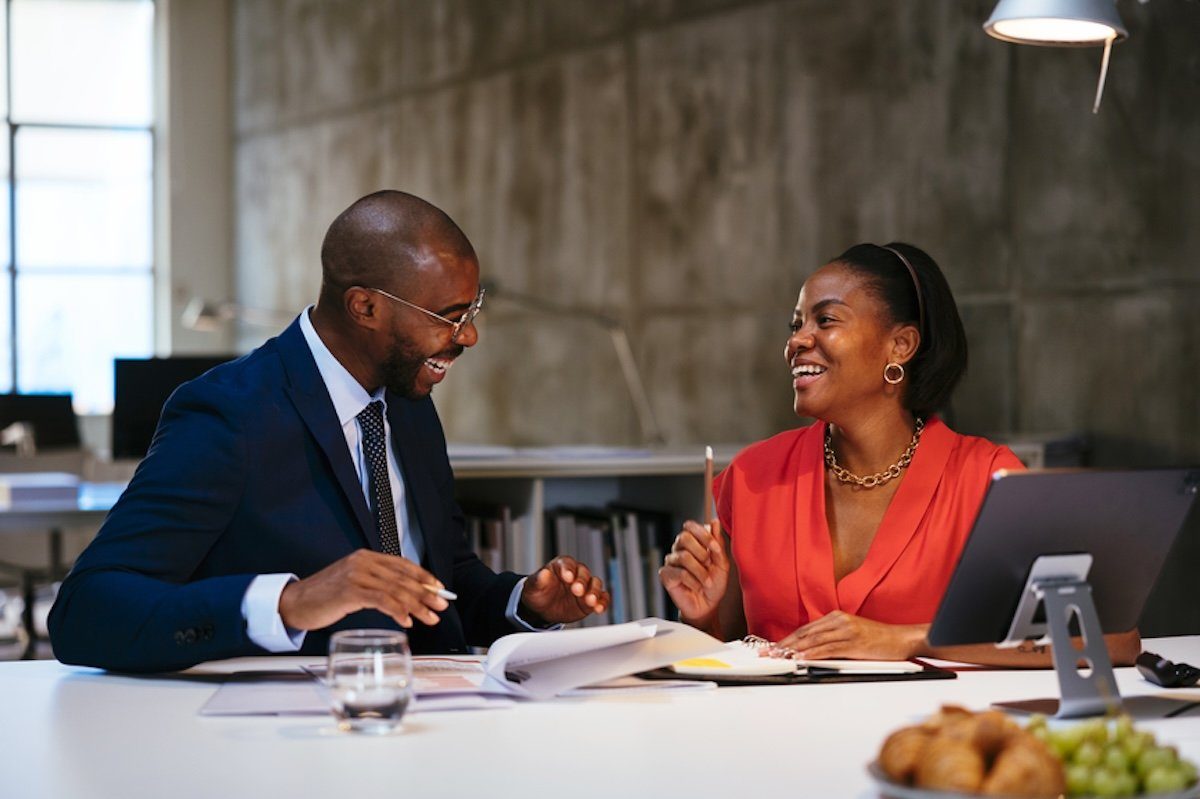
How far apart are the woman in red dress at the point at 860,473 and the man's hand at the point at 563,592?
0.22 m

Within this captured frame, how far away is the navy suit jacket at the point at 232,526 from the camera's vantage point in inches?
85.0

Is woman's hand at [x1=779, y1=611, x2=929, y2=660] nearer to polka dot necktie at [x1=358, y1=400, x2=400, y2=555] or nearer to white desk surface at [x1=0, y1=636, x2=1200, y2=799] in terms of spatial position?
white desk surface at [x1=0, y1=636, x2=1200, y2=799]

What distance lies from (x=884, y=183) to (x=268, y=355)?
11.0ft

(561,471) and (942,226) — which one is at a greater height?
(942,226)

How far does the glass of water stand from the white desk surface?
0.03 meters

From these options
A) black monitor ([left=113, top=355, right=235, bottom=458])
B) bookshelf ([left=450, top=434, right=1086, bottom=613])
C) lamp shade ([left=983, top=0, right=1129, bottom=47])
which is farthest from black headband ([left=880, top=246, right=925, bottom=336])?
black monitor ([left=113, top=355, right=235, bottom=458])

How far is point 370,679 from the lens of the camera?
177cm

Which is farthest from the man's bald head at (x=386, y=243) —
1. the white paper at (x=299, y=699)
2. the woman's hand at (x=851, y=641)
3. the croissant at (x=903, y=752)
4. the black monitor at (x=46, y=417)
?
the black monitor at (x=46, y=417)

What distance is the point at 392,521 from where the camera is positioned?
2605 millimetres

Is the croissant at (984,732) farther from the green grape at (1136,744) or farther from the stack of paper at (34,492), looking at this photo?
the stack of paper at (34,492)

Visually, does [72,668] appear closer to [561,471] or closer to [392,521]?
[392,521]

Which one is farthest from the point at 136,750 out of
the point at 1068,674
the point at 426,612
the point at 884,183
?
the point at 884,183

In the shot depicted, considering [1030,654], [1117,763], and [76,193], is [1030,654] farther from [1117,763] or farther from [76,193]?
[76,193]

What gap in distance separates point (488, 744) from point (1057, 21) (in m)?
1.95
